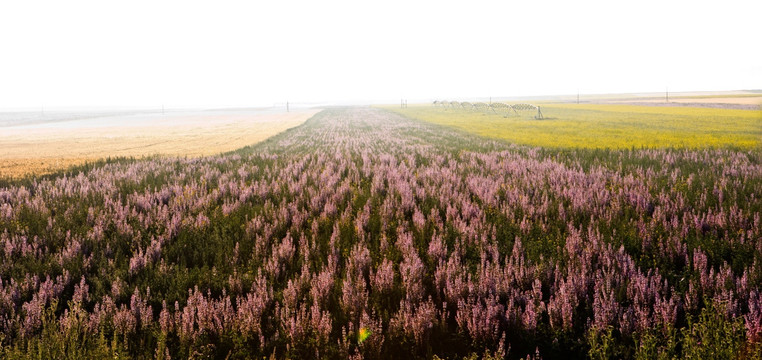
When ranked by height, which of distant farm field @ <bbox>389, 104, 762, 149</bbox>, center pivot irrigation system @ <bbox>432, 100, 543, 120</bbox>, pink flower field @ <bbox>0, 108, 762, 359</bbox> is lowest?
pink flower field @ <bbox>0, 108, 762, 359</bbox>

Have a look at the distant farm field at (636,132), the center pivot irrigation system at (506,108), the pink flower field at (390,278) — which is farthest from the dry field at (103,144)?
the center pivot irrigation system at (506,108)

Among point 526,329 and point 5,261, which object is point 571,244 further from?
point 5,261

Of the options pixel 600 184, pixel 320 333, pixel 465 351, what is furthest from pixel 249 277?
pixel 600 184

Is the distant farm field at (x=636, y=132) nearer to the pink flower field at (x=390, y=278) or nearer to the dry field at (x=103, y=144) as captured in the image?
the pink flower field at (x=390, y=278)

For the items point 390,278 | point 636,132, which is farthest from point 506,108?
point 390,278

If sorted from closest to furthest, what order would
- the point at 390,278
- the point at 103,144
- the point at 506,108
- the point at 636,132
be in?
the point at 390,278 → the point at 636,132 → the point at 103,144 → the point at 506,108

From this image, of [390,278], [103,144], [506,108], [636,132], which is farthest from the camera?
[506,108]

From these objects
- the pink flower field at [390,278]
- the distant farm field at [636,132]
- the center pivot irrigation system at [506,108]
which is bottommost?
the pink flower field at [390,278]

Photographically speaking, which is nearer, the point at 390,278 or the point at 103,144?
the point at 390,278

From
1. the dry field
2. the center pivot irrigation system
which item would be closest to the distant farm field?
the center pivot irrigation system

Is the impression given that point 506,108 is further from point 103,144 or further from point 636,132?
point 103,144

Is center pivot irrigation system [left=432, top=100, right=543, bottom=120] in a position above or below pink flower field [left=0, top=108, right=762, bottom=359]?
above

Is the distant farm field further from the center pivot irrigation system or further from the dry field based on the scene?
the dry field
